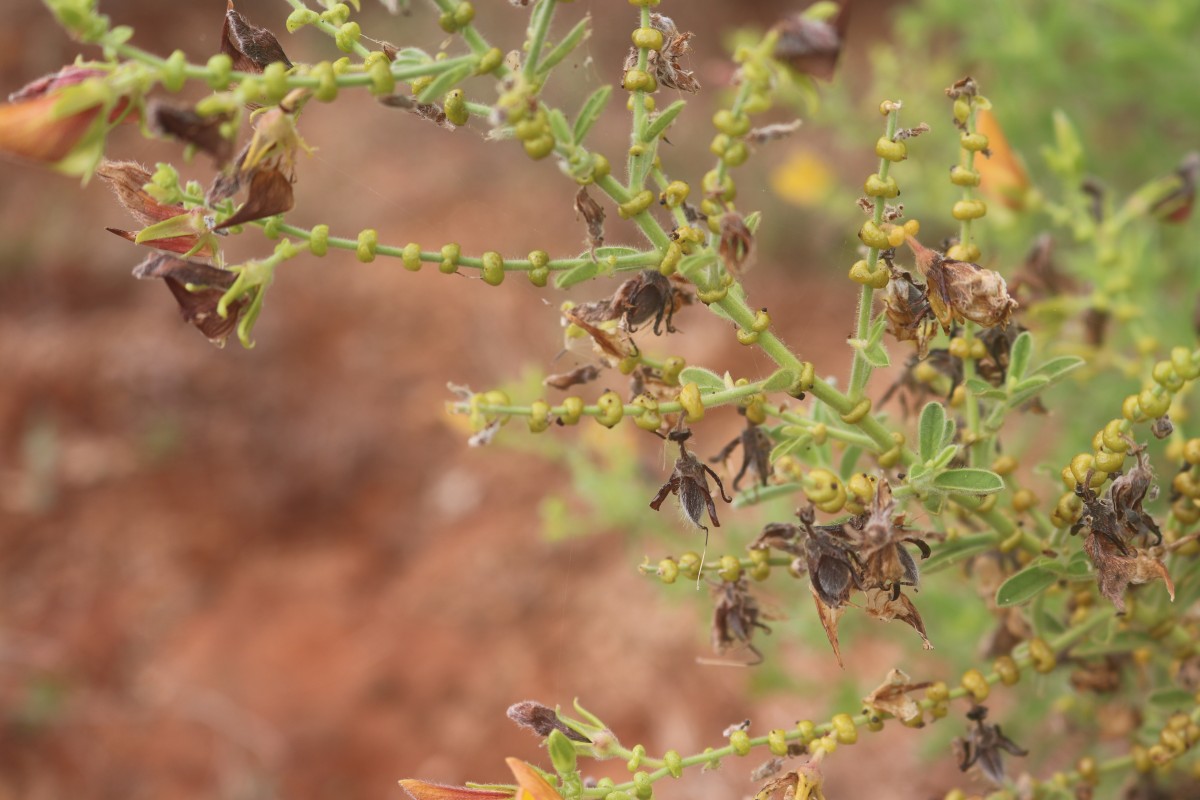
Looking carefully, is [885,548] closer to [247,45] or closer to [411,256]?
[411,256]

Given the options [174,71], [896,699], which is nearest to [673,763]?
[896,699]

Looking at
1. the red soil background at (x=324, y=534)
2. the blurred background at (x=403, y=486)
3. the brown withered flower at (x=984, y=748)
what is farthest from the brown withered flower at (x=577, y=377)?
the red soil background at (x=324, y=534)

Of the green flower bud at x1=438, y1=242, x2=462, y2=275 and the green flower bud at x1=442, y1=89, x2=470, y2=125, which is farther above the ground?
the green flower bud at x1=442, y1=89, x2=470, y2=125

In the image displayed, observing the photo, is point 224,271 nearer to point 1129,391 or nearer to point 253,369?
point 1129,391

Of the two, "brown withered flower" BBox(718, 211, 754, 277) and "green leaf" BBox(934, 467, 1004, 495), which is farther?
"green leaf" BBox(934, 467, 1004, 495)

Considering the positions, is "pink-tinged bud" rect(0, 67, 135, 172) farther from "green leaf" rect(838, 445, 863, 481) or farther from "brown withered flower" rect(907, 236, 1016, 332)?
"green leaf" rect(838, 445, 863, 481)

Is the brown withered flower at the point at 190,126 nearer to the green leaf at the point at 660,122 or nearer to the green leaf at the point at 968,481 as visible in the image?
the green leaf at the point at 660,122

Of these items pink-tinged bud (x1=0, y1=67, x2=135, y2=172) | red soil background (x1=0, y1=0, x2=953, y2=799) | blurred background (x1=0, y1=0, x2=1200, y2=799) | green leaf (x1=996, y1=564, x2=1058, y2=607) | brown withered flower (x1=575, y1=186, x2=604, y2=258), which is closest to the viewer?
Result: pink-tinged bud (x1=0, y1=67, x2=135, y2=172)

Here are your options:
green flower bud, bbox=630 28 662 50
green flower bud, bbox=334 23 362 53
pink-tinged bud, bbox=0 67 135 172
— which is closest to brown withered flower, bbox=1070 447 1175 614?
green flower bud, bbox=630 28 662 50

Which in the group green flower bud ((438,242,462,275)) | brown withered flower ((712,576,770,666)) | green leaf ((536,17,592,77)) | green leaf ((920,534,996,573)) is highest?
green leaf ((536,17,592,77))
